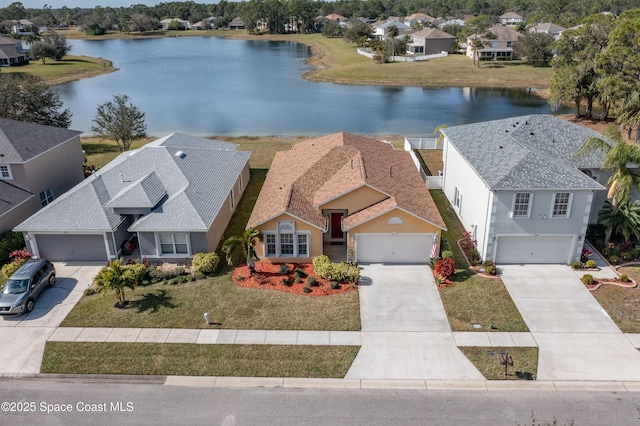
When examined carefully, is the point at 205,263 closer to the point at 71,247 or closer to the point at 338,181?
the point at 71,247

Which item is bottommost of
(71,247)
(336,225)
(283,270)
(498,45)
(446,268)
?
(283,270)

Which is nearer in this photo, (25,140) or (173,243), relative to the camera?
(173,243)

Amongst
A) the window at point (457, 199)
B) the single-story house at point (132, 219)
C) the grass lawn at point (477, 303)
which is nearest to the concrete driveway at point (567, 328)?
the grass lawn at point (477, 303)

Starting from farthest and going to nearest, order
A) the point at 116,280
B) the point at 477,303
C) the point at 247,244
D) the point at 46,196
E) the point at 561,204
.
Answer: the point at 46,196 < the point at 247,244 < the point at 561,204 < the point at 477,303 < the point at 116,280

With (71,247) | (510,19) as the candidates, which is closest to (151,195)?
(71,247)

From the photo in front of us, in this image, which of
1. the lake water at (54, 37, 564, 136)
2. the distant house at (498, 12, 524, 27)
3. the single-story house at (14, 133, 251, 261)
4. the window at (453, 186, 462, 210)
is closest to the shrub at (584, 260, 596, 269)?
the window at (453, 186, 462, 210)

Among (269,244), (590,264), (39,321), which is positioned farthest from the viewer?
(269,244)

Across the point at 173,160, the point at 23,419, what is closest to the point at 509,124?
the point at 173,160
